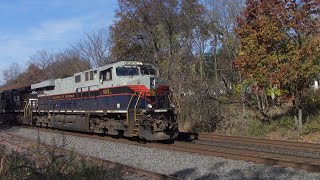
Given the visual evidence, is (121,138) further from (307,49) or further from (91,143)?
(307,49)

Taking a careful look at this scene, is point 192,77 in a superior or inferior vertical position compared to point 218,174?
superior

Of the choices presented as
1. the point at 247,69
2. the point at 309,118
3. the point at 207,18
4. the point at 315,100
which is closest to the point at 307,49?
the point at 247,69

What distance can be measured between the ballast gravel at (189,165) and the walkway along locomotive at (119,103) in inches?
43.3

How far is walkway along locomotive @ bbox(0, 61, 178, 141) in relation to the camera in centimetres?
1448

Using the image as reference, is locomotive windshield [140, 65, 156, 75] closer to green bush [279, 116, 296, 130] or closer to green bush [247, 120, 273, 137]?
green bush [247, 120, 273, 137]

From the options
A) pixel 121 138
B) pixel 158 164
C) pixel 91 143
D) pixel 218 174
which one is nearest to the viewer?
pixel 218 174

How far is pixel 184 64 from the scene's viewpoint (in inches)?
987

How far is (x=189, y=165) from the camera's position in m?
10.2

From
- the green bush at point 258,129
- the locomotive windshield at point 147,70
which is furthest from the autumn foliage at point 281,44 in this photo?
the locomotive windshield at point 147,70

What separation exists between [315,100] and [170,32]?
12360 mm

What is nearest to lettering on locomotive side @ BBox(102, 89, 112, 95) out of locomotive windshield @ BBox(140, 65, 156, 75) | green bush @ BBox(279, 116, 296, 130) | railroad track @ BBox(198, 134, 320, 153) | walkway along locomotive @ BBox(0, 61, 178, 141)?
walkway along locomotive @ BBox(0, 61, 178, 141)

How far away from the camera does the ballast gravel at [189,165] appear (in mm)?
8760

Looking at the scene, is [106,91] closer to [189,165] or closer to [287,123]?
[189,165]

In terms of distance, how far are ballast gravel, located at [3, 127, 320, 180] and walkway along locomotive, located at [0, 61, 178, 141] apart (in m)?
1.10
